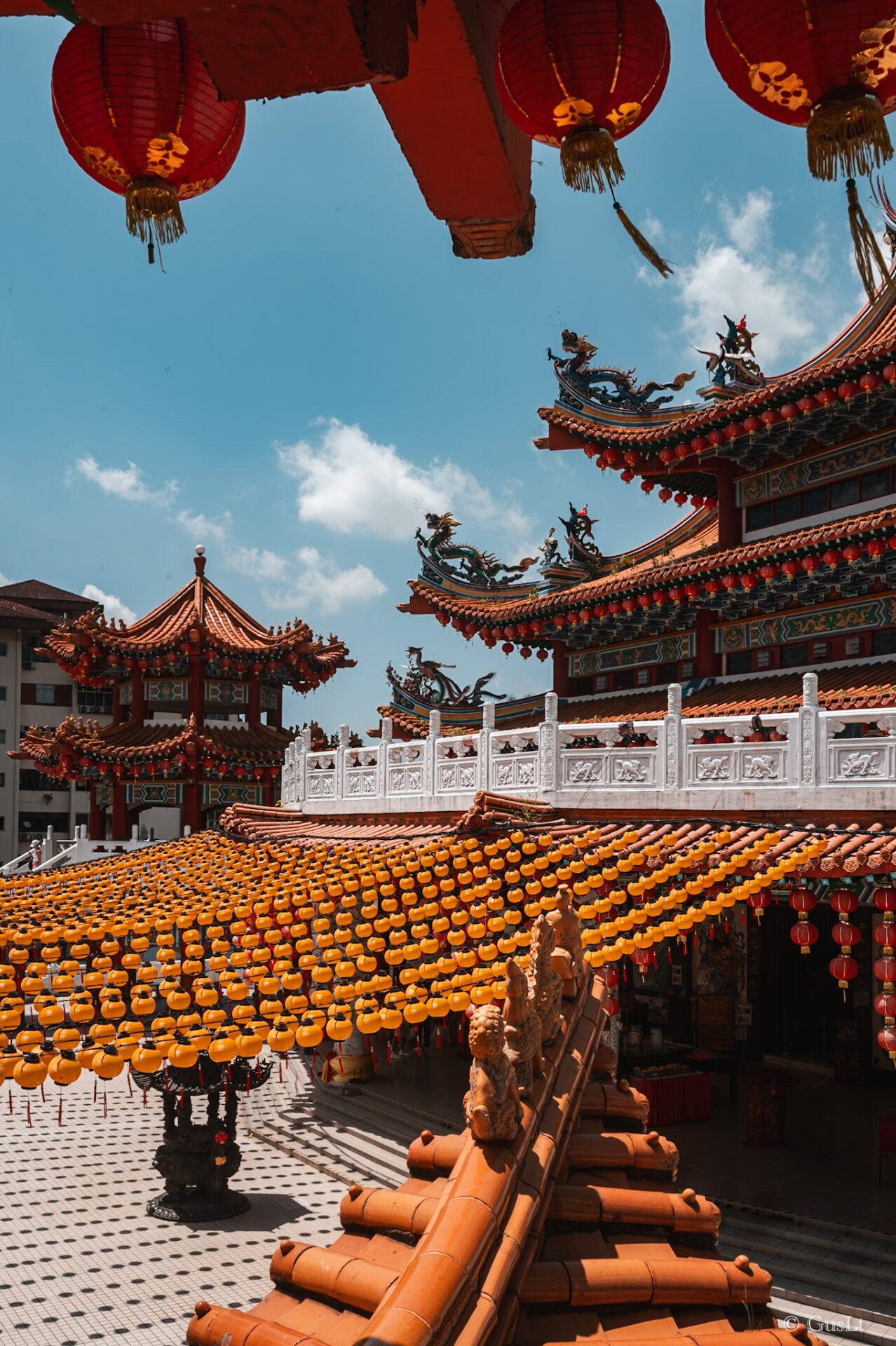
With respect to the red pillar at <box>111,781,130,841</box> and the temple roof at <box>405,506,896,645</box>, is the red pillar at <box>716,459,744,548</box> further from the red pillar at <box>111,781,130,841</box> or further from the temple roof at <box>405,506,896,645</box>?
the red pillar at <box>111,781,130,841</box>

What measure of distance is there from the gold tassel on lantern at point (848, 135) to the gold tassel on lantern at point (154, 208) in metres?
1.36

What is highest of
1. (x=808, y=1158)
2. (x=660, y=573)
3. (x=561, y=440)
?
(x=561, y=440)

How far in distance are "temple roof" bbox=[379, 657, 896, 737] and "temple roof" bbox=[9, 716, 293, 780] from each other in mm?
7439

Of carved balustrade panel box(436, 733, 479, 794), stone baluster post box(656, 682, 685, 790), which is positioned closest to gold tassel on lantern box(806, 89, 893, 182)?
stone baluster post box(656, 682, 685, 790)

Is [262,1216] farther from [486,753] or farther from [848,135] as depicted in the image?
[848,135]

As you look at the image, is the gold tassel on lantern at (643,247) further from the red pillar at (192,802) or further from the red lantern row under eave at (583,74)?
the red pillar at (192,802)

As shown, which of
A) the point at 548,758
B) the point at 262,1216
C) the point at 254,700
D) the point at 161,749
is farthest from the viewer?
the point at 254,700

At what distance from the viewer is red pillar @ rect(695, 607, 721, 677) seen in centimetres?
1567

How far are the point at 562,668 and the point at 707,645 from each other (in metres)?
3.68

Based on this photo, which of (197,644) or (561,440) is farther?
(197,644)

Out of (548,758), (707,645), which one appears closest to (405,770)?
(548,758)

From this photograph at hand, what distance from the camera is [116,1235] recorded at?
10.6 metres

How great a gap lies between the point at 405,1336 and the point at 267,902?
891 centimetres

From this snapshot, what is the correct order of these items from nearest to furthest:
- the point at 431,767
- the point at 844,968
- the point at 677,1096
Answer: the point at 844,968 → the point at 677,1096 → the point at 431,767
